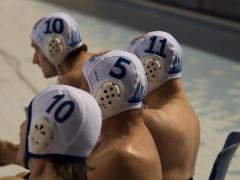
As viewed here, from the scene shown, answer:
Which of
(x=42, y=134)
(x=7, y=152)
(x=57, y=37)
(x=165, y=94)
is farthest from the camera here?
(x=57, y=37)

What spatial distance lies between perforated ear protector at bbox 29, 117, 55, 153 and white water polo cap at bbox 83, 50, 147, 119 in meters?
0.48

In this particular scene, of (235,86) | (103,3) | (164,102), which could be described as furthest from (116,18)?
(164,102)

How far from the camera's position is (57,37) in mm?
2887

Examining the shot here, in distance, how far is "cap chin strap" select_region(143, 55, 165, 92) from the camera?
236 cm

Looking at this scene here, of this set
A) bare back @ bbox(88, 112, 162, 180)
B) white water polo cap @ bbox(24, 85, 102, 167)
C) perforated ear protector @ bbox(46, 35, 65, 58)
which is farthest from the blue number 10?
perforated ear protector @ bbox(46, 35, 65, 58)

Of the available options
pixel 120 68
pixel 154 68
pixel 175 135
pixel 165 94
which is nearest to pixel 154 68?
pixel 154 68

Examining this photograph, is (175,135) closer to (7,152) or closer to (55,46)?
(7,152)

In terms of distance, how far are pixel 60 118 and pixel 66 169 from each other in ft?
0.41

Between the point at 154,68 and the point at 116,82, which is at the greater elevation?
the point at 116,82

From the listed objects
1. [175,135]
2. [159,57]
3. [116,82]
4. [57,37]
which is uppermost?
[116,82]

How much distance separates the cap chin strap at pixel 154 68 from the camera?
2361 mm

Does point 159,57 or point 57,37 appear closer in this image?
point 159,57

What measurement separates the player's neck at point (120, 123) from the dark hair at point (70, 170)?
0.47 metres

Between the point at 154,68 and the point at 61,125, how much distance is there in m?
0.99
